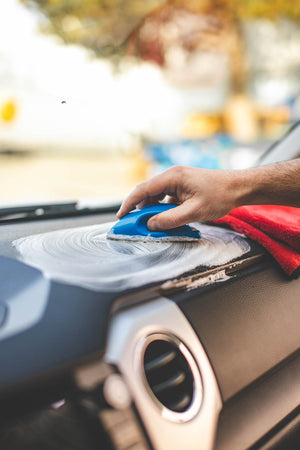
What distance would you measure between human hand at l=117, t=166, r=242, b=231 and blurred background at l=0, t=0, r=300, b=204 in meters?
0.50

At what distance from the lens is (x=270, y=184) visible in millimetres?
1109

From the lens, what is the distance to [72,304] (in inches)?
25.3

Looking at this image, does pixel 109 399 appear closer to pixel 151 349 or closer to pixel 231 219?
pixel 151 349

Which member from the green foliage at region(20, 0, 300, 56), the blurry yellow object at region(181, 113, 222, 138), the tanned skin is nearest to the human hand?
the tanned skin

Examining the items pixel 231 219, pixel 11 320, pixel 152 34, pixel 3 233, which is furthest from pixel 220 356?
pixel 152 34

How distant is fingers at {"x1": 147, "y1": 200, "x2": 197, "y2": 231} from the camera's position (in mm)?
975

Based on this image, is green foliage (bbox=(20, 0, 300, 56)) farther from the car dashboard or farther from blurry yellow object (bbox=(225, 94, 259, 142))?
blurry yellow object (bbox=(225, 94, 259, 142))

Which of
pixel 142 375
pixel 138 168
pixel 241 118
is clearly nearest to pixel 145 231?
pixel 142 375

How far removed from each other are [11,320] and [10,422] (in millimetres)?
154

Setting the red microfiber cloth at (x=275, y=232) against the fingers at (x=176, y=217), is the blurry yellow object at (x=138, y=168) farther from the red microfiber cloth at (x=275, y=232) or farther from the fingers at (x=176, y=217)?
the fingers at (x=176, y=217)

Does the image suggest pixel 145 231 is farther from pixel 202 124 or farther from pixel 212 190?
pixel 202 124

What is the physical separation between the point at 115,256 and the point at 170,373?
0.32 metres

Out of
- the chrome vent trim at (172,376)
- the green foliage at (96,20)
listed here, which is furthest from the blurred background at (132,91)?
the chrome vent trim at (172,376)

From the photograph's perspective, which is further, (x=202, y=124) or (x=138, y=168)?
(x=202, y=124)
